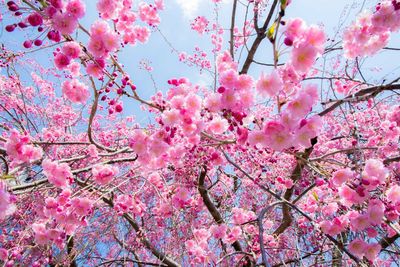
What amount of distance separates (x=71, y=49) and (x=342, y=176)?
197cm

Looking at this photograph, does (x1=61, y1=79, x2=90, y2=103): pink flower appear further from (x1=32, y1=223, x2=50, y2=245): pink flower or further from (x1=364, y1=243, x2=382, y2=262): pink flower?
(x1=364, y1=243, x2=382, y2=262): pink flower

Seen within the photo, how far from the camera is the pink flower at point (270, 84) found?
1.95 meters

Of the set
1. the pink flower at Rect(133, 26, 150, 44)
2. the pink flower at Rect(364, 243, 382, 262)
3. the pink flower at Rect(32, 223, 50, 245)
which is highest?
the pink flower at Rect(133, 26, 150, 44)

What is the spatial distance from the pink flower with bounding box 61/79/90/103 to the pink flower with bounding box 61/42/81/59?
0.74 m

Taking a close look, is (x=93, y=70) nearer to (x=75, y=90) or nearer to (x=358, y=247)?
(x=75, y=90)

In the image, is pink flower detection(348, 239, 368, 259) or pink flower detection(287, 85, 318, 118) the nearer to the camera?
pink flower detection(287, 85, 318, 118)

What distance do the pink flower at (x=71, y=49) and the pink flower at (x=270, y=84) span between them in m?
1.17

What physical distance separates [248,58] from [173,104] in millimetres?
2055

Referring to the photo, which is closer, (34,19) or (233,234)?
(34,19)

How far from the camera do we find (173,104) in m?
2.23

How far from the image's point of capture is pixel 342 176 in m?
2.29

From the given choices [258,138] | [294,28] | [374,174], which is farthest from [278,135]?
[374,174]

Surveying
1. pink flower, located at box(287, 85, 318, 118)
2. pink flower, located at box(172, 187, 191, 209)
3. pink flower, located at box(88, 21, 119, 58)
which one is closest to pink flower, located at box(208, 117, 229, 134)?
pink flower, located at box(287, 85, 318, 118)

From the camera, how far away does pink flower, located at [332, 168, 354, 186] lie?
2271mm
